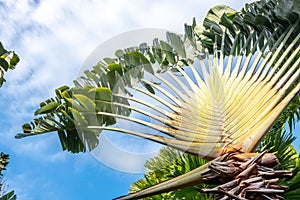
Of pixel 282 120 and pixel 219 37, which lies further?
pixel 282 120

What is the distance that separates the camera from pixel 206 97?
304 centimetres

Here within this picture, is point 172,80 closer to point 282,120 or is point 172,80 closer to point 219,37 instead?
point 219,37

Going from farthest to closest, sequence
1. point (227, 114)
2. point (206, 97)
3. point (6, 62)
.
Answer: point (6, 62) → point (206, 97) → point (227, 114)

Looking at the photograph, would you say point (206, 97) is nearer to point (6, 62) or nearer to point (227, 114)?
point (227, 114)

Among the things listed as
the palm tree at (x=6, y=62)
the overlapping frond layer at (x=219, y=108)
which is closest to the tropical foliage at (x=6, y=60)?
the palm tree at (x=6, y=62)

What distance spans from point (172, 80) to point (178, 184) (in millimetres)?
1359

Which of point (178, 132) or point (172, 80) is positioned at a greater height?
point (172, 80)

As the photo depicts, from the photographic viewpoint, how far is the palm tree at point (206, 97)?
242 cm

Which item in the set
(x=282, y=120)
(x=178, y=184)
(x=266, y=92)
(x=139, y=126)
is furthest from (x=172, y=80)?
(x=282, y=120)

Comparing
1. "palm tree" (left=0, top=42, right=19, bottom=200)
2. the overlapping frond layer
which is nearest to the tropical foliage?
"palm tree" (left=0, top=42, right=19, bottom=200)

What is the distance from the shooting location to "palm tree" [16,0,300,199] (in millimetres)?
2420

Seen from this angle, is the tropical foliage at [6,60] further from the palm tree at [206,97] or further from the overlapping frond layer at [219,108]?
the overlapping frond layer at [219,108]

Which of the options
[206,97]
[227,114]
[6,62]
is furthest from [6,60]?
[227,114]

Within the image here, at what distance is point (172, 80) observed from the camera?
11.4 ft
